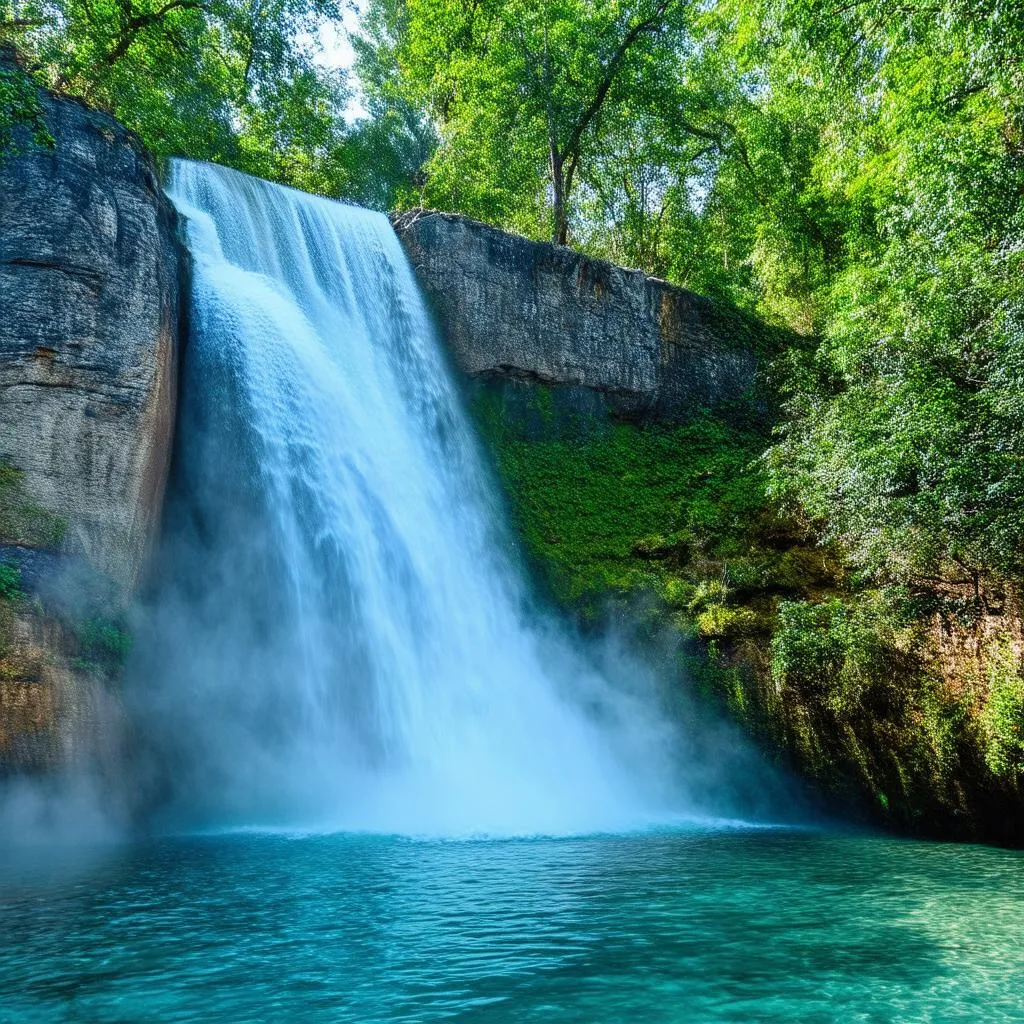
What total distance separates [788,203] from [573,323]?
1061cm

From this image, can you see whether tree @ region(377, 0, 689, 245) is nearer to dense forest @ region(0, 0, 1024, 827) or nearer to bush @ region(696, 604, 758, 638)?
dense forest @ region(0, 0, 1024, 827)

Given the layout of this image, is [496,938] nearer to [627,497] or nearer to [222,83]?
[627,497]

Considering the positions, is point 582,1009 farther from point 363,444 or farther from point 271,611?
point 363,444

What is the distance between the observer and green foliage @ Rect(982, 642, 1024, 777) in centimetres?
955

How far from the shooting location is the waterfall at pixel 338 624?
10180mm

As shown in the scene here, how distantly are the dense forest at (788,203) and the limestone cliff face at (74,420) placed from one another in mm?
1678

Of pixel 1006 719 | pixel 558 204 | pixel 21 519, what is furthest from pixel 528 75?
pixel 1006 719

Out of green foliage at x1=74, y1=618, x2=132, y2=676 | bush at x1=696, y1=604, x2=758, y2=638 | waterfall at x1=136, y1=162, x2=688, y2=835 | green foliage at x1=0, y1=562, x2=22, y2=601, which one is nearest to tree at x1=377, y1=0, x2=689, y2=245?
waterfall at x1=136, y1=162, x2=688, y2=835

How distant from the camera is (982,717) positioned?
10.0 meters

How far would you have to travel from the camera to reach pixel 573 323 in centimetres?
1767

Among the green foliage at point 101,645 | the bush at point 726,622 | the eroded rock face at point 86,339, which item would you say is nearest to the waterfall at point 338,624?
the green foliage at point 101,645

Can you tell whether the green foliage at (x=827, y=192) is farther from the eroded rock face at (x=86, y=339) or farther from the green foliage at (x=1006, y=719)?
the eroded rock face at (x=86, y=339)

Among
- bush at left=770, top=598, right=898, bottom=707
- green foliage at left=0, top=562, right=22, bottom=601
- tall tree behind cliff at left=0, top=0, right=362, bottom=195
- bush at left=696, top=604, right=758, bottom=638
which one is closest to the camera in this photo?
green foliage at left=0, top=562, right=22, bottom=601

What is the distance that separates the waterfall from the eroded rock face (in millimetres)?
1228
